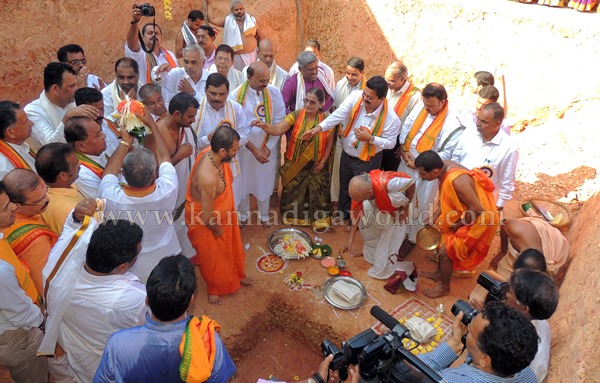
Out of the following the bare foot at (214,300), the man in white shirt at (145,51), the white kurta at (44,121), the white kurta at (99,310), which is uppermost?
the man in white shirt at (145,51)

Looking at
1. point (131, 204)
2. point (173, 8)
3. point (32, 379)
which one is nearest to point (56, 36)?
point (173, 8)

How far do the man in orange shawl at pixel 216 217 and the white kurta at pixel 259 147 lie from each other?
124cm

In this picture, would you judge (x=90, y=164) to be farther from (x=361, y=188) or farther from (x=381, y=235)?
(x=381, y=235)

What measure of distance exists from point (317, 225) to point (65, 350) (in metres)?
3.72

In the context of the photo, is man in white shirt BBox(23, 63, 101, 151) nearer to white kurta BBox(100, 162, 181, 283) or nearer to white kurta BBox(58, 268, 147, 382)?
white kurta BBox(100, 162, 181, 283)

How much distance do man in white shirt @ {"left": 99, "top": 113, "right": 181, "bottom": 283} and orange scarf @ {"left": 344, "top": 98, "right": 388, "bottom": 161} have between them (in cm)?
252

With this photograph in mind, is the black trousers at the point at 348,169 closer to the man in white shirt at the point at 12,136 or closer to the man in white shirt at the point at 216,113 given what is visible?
the man in white shirt at the point at 216,113

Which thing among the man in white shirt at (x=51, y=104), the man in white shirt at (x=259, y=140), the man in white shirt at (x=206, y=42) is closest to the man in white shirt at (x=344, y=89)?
the man in white shirt at (x=259, y=140)

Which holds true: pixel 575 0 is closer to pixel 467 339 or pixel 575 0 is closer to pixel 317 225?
pixel 317 225

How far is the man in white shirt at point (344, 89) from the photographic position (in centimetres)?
617

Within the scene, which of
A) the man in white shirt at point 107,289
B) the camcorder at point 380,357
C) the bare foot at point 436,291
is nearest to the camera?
the camcorder at point 380,357

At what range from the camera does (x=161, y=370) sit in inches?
99.1

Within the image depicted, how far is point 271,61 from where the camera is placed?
6512 mm

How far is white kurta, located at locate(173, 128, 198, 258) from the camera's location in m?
5.02
